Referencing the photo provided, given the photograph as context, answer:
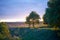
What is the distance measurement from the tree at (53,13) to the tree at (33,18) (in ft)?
1.08

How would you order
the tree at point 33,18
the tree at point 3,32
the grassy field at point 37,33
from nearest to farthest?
the tree at point 3,32
the grassy field at point 37,33
the tree at point 33,18

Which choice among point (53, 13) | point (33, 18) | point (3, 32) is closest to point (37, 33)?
point (33, 18)

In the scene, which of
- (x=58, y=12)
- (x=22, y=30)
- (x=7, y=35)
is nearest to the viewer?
(x=7, y=35)

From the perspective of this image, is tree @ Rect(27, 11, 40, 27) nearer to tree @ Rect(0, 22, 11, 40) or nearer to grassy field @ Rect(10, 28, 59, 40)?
grassy field @ Rect(10, 28, 59, 40)

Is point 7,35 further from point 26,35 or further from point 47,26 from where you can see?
point 47,26

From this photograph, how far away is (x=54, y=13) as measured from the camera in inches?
260

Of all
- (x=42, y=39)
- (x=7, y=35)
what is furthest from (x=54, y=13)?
(x=7, y=35)

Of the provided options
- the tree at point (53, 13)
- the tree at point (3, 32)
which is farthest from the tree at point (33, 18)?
the tree at point (3, 32)

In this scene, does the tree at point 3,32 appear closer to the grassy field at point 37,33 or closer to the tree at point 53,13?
the grassy field at point 37,33

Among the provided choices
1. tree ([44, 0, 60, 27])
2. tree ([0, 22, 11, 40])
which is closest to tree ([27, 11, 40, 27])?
tree ([44, 0, 60, 27])

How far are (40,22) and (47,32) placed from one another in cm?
48

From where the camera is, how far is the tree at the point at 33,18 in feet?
21.2

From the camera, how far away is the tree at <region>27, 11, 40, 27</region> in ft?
21.2

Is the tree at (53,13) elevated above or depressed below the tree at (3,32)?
above
